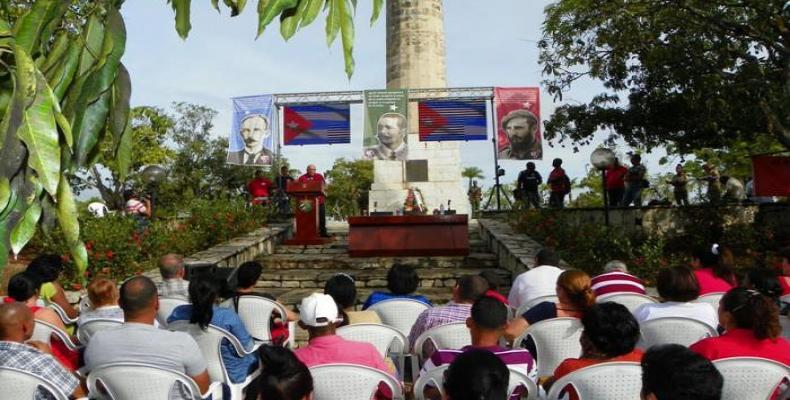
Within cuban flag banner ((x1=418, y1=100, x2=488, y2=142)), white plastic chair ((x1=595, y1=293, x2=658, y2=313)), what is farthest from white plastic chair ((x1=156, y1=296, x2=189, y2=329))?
cuban flag banner ((x1=418, y1=100, x2=488, y2=142))

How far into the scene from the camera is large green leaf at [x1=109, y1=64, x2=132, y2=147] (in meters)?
1.76

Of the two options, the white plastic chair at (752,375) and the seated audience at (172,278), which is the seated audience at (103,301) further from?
the white plastic chair at (752,375)

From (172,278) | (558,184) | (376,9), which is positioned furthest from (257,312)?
(558,184)

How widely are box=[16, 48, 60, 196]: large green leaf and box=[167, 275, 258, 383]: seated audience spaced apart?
295 centimetres

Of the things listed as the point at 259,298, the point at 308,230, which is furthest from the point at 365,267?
the point at 259,298

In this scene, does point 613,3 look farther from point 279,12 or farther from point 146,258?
point 279,12

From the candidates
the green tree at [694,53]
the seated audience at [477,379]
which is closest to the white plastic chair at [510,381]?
the seated audience at [477,379]

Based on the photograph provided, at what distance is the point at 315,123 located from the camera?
1952 cm

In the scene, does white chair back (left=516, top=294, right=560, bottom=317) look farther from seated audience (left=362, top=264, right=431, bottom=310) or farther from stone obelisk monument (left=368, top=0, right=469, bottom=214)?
stone obelisk monument (left=368, top=0, right=469, bottom=214)

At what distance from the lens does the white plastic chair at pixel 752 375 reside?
10.6ft

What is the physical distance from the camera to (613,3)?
37.6ft

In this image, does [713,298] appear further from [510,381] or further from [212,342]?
[212,342]

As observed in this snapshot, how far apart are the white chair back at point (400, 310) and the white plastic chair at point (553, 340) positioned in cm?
111

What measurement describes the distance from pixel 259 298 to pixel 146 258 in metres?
7.34
